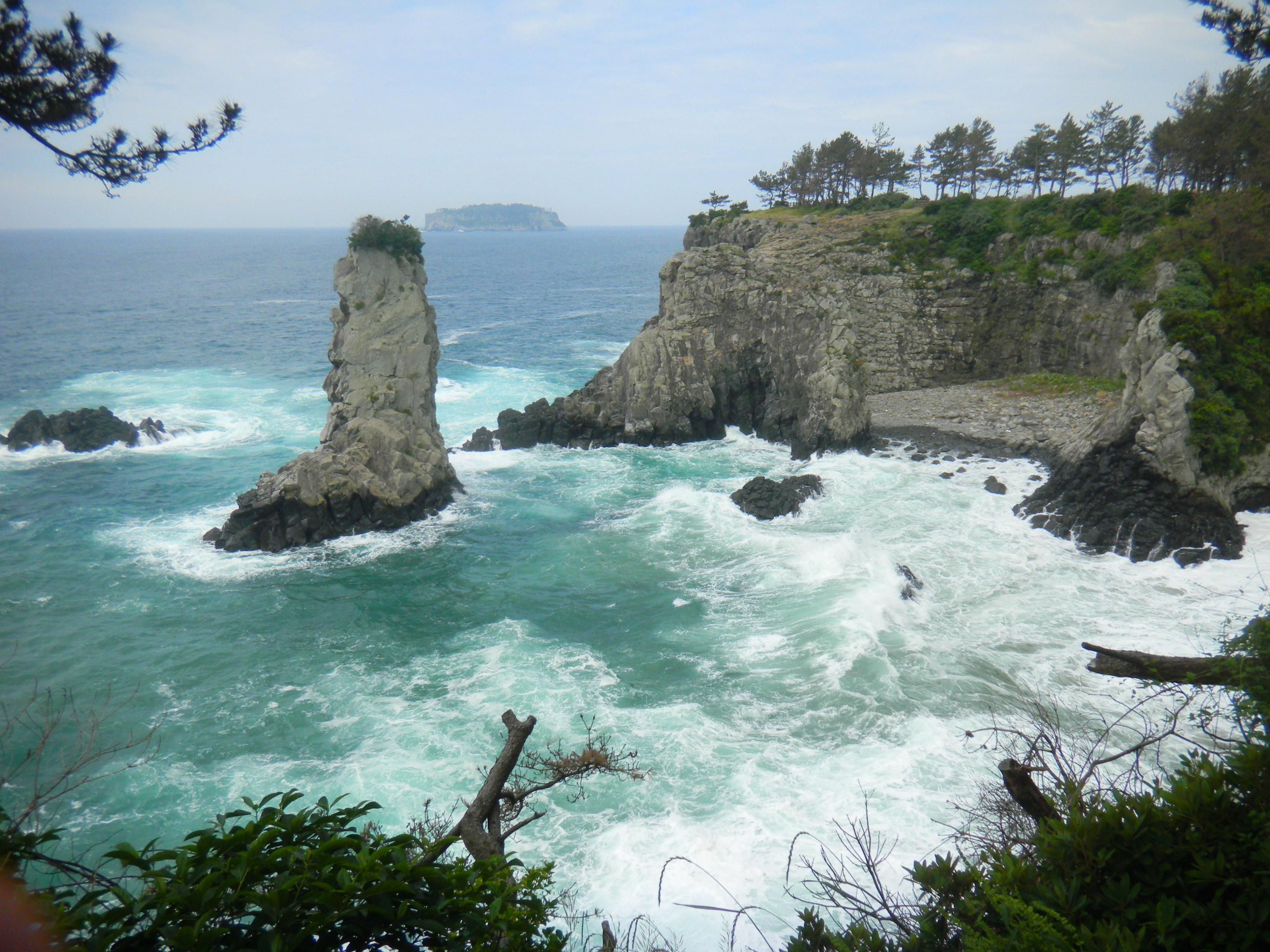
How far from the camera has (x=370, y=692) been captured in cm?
1823

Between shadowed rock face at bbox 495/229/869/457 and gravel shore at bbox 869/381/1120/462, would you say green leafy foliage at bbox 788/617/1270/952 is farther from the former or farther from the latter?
shadowed rock face at bbox 495/229/869/457

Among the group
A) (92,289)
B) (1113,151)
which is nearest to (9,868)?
(1113,151)

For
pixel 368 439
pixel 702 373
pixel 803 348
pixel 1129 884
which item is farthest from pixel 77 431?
pixel 1129 884

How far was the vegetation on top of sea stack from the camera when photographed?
31156mm

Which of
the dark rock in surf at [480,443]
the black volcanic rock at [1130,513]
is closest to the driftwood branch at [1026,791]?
the black volcanic rock at [1130,513]

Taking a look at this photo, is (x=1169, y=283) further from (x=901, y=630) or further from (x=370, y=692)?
(x=370, y=692)

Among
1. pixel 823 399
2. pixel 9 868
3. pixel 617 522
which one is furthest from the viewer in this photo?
pixel 823 399

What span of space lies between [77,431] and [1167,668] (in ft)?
151

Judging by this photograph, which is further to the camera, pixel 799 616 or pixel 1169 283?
pixel 1169 283

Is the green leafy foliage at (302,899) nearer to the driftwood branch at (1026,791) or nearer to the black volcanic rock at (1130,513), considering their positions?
the driftwood branch at (1026,791)

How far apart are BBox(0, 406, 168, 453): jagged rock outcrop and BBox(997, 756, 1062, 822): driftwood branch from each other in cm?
4343

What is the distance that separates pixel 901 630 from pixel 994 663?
94.2 inches

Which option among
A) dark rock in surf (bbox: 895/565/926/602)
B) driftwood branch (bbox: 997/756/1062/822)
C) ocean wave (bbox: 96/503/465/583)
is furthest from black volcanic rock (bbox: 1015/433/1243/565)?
ocean wave (bbox: 96/503/465/583)

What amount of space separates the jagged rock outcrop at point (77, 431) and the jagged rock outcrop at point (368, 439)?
49.4 ft
